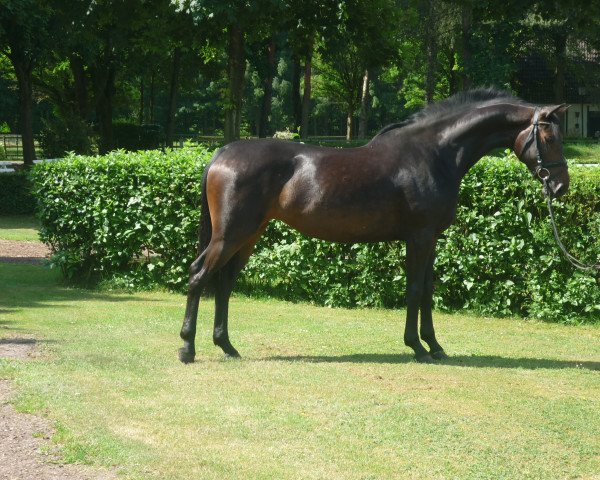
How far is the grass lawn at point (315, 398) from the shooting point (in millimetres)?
6191

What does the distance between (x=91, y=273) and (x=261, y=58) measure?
33778mm

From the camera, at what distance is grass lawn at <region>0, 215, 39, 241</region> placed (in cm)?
2278

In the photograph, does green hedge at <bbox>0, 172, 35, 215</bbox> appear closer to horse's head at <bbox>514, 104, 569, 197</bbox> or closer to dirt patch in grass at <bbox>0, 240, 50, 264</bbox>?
dirt patch in grass at <bbox>0, 240, 50, 264</bbox>

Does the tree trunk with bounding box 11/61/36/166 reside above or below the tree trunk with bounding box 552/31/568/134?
below

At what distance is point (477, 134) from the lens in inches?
369

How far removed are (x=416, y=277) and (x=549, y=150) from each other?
5.78 ft

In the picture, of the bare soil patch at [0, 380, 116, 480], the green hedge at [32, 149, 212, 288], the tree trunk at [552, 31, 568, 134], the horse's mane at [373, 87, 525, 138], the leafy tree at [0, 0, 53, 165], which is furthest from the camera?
the tree trunk at [552, 31, 568, 134]

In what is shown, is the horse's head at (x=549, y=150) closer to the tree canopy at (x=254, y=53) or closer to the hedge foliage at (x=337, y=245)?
the hedge foliage at (x=337, y=245)

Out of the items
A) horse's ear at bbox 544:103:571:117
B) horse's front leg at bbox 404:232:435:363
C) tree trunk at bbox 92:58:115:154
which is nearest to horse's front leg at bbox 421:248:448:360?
horse's front leg at bbox 404:232:435:363

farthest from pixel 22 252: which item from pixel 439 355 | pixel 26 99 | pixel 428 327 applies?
pixel 26 99

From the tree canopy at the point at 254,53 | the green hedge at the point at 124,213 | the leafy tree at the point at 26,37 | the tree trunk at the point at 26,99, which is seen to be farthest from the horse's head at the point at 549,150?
the tree trunk at the point at 26,99

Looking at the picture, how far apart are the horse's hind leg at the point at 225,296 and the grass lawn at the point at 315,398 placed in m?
0.16

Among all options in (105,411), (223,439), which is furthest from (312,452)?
(105,411)

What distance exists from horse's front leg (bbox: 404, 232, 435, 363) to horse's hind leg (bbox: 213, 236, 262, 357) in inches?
62.4
